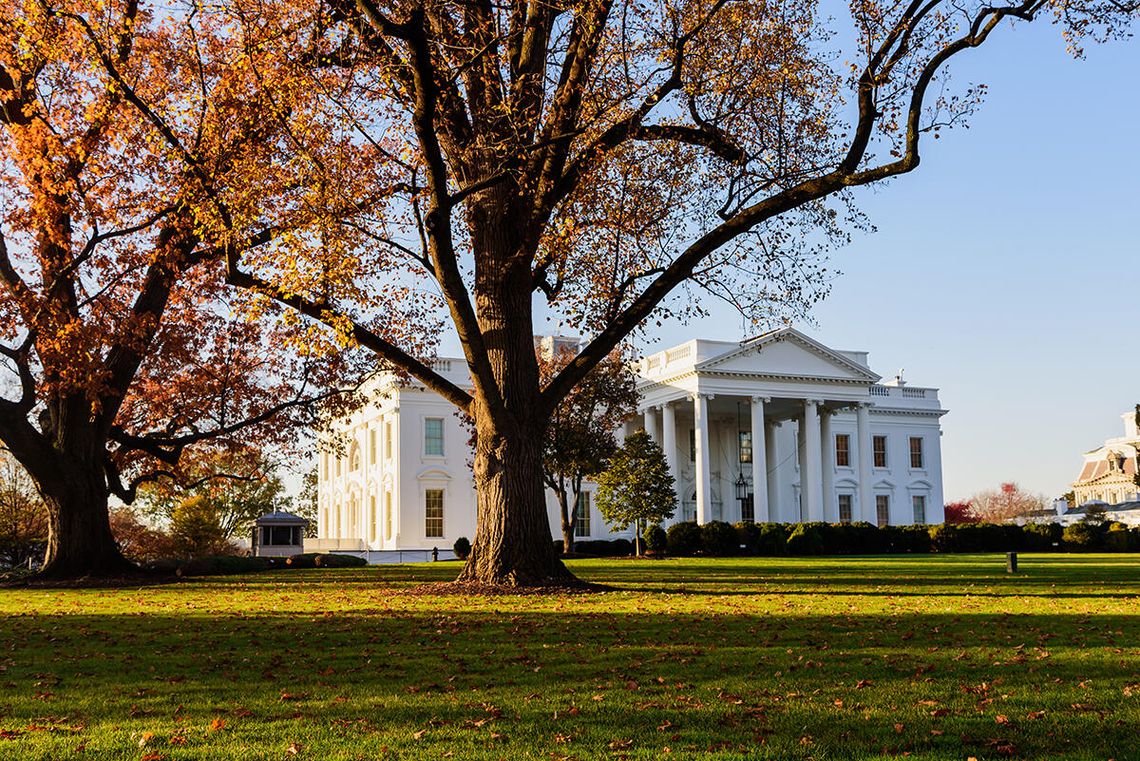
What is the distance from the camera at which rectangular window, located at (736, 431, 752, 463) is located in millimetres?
53812

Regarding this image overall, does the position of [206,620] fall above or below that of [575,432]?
below

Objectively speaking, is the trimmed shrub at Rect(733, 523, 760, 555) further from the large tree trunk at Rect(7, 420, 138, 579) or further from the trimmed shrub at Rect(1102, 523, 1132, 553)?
the large tree trunk at Rect(7, 420, 138, 579)

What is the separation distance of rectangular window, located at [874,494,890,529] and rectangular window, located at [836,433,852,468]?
3118 millimetres

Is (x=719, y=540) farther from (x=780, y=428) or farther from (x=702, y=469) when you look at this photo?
(x=780, y=428)

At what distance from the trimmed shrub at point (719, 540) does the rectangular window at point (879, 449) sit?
25381mm

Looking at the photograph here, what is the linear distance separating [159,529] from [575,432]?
3022 cm

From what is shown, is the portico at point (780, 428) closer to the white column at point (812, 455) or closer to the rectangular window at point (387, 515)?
the white column at point (812, 455)

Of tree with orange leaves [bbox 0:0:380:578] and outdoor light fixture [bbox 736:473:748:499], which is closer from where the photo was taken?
tree with orange leaves [bbox 0:0:380:578]

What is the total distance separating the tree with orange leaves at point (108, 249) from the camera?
54.4 ft

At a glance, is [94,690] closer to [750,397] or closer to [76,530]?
[76,530]

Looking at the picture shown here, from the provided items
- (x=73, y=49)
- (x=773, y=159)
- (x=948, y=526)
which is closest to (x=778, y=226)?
(x=773, y=159)

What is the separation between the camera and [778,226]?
16234 millimetres

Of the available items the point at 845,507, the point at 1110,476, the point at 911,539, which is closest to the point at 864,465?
the point at 845,507

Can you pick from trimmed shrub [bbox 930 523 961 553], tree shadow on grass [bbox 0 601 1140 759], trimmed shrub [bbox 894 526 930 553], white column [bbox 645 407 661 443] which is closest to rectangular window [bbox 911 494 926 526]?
trimmed shrub [bbox 894 526 930 553]
